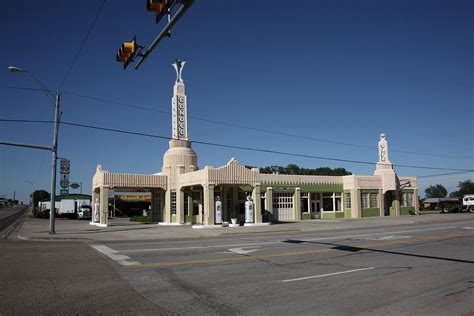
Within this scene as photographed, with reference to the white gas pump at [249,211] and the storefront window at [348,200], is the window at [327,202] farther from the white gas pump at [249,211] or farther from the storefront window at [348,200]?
the white gas pump at [249,211]

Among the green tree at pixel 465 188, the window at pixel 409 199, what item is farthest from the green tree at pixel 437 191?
the window at pixel 409 199

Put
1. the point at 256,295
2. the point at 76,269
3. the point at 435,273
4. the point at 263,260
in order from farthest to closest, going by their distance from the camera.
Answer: the point at 263,260
the point at 76,269
the point at 435,273
the point at 256,295

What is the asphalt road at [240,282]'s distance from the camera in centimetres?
718

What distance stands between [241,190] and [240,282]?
29042 mm

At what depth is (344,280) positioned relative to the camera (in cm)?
944

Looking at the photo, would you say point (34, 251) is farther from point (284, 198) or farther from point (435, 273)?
point (284, 198)

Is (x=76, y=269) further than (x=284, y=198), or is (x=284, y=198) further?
(x=284, y=198)

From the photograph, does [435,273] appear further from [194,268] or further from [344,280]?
[194,268]

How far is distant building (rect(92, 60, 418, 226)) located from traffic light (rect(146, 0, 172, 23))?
24.0 meters

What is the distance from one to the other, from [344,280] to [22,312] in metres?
6.45

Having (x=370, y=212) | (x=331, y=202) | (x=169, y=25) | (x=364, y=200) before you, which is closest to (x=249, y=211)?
(x=331, y=202)

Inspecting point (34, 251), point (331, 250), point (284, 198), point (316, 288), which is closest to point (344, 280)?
point (316, 288)

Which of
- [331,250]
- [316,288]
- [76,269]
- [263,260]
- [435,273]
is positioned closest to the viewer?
[316,288]

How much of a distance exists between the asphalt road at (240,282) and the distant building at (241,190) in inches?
748
